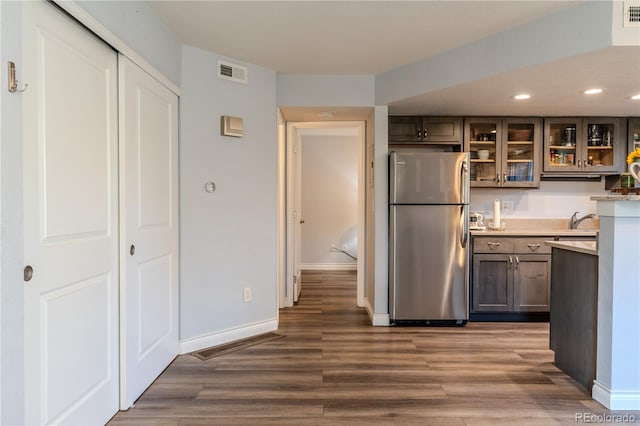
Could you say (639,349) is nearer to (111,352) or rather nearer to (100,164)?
(111,352)

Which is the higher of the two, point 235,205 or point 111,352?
point 235,205

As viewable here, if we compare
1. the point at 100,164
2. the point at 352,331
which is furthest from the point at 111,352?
the point at 352,331

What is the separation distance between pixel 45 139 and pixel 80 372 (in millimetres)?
1081

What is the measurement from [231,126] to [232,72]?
475mm

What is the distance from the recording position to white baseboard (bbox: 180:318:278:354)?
3010mm

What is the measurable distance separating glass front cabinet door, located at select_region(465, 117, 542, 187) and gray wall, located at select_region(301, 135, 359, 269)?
118 inches

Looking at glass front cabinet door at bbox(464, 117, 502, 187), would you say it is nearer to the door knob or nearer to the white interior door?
the white interior door

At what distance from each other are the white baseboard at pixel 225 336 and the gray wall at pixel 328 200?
3.38m

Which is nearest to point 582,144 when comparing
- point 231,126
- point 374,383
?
point 374,383

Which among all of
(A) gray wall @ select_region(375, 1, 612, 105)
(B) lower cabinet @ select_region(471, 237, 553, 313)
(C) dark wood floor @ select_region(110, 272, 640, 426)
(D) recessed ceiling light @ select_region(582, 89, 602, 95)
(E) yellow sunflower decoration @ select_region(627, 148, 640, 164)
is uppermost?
(A) gray wall @ select_region(375, 1, 612, 105)

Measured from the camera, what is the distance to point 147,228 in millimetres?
2432

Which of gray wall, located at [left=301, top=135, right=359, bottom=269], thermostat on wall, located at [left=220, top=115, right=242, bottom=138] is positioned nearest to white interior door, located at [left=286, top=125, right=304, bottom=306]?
thermostat on wall, located at [left=220, top=115, right=242, bottom=138]

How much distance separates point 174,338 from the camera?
289 cm

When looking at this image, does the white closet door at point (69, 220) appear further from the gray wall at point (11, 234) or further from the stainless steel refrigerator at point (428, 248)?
the stainless steel refrigerator at point (428, 248)
